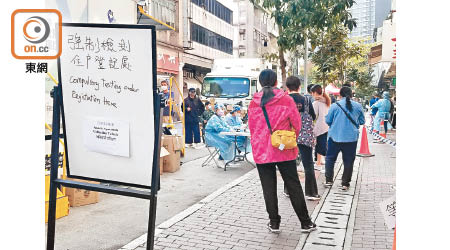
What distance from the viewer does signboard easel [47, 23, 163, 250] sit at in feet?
9.64

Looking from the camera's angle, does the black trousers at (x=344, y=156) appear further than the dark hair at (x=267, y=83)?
Yes

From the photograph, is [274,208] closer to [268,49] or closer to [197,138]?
[197,138]

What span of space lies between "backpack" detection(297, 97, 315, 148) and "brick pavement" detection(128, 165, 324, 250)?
2.89 ft

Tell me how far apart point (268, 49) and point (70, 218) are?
181 feet

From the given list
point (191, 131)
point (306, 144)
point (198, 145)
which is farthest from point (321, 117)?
point (198, 145)

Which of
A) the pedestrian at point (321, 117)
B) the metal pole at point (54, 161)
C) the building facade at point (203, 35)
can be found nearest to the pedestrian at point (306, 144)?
the pedestrian at point (321, 117)

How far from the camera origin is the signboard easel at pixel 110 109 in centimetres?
294

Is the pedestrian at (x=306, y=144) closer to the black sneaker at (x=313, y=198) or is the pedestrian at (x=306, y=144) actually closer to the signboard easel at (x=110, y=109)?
the black sneaker at (x=313, y=198)

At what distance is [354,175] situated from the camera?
8.92 m

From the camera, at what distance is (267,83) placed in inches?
197

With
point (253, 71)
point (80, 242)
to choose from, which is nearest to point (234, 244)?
point (80, 242)

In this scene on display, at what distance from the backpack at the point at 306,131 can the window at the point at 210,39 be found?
29.5 meters

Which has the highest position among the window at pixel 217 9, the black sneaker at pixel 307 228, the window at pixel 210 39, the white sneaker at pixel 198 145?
the window at pixel 217 9

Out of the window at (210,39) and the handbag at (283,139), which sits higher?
the window at (210,39)
